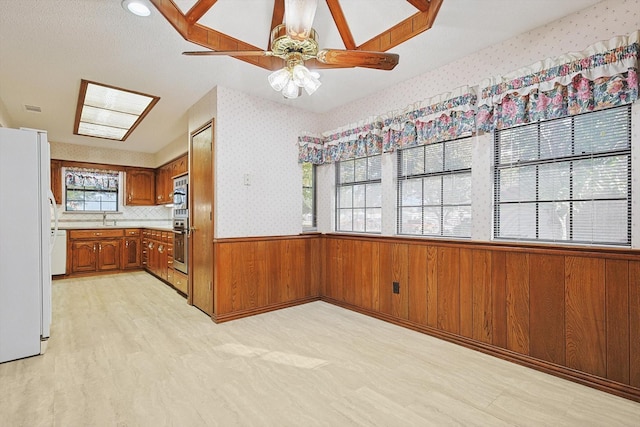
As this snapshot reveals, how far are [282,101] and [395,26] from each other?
188 cm

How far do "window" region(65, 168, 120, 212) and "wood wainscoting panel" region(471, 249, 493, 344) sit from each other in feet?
23.1

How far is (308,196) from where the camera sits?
4.52 metres

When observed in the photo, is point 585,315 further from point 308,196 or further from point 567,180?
point 308,196

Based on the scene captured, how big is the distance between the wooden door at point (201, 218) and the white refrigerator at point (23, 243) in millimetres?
1402

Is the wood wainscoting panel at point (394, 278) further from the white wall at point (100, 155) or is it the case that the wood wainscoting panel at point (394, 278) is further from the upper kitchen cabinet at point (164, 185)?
the white wall at point (100, 155)

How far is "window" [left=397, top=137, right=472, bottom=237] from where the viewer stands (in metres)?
3.01

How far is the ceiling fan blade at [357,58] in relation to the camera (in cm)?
184

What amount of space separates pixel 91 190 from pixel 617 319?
26.6ft

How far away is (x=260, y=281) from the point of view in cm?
383

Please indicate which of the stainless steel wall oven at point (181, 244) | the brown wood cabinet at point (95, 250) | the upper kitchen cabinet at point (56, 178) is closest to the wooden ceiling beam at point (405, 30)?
the stainless steel wall oven at point (181, 244)

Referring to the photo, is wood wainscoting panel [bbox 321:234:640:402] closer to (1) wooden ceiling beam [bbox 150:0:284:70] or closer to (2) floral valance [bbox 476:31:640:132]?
(2) floral valance [bbox 476:31:640:132]

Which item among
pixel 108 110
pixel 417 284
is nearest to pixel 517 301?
pixel 417 284

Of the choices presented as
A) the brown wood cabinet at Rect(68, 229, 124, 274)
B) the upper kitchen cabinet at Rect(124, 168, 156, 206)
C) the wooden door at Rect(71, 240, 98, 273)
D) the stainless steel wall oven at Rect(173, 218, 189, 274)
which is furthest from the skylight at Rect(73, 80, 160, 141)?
the wooden door at Rect(71, 240, 98, 273)

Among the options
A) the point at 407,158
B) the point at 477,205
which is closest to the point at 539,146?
the point at 477,205
